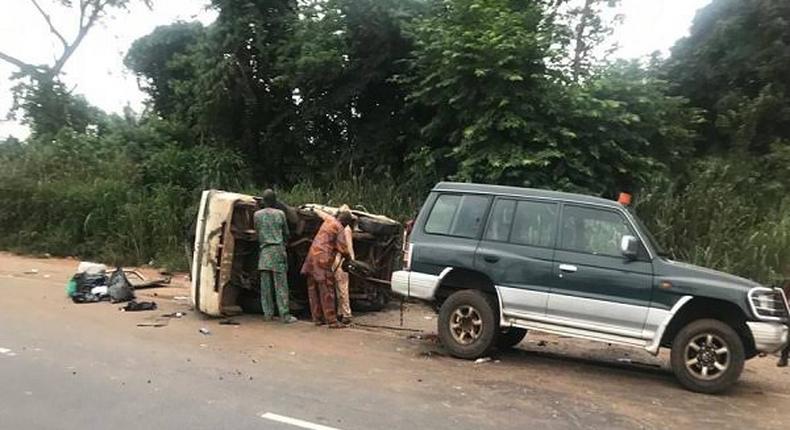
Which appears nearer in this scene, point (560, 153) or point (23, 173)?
point (560, 153)

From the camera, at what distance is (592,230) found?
874 cm

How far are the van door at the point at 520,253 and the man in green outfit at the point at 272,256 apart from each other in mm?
3370

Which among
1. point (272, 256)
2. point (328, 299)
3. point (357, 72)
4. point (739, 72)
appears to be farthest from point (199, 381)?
point (739, 72)

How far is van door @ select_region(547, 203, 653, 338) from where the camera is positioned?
8.27m

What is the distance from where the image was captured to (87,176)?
2291 cm

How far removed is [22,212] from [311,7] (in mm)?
10797

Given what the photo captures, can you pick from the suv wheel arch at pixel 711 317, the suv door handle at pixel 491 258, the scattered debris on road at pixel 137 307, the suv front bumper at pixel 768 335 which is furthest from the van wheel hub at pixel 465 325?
the scattered debris on road at pixel 137 307

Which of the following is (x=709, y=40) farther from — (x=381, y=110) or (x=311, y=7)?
(x=311, y=7)

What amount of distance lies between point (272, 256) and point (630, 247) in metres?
5.18

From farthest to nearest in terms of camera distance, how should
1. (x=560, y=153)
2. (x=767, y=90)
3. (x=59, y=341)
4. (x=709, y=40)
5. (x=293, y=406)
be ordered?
(x=709, y=40), (x=767, y=90), (x=560, y=153), (x=59, y=341), (x=293, y=406)

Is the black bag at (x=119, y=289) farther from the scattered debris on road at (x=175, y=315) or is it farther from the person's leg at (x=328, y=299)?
the person's leg at (x=328, y=299)

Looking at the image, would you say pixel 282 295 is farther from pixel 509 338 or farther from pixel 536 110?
pixel 536 110

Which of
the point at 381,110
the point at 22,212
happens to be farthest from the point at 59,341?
the point at 22,212

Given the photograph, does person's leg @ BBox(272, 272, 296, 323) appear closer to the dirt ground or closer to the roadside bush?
the dirt ground
